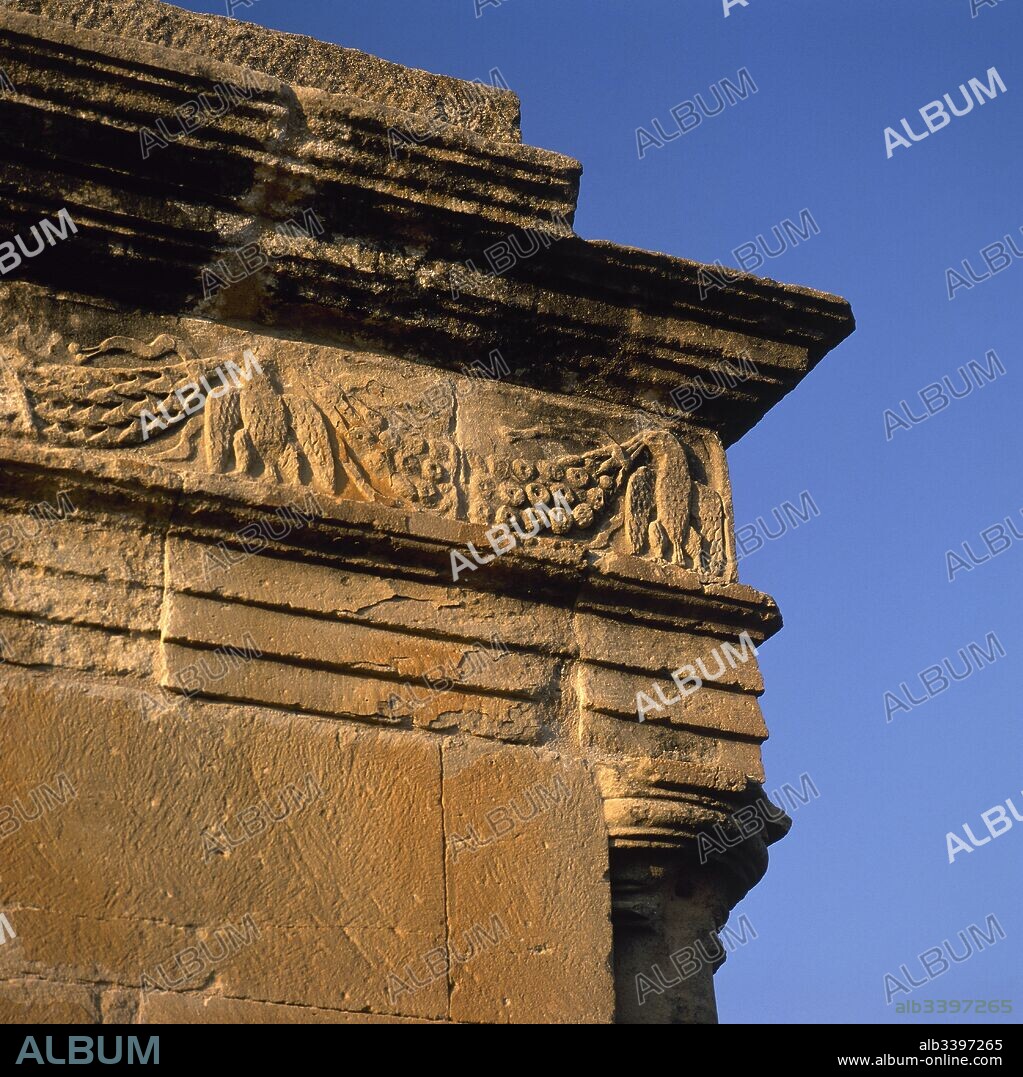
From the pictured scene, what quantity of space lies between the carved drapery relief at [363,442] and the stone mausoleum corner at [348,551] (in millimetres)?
11

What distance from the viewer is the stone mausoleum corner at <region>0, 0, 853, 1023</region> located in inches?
148

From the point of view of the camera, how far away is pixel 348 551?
4.28 m

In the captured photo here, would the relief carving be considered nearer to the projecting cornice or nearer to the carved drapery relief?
the carved drapery relief

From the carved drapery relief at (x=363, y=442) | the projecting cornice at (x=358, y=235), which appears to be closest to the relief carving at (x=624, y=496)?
the carved drapery relief at (x=363, y=442)

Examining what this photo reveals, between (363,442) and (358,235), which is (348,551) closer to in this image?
(363,442)

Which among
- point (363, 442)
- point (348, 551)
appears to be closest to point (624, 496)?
point (363, 442)

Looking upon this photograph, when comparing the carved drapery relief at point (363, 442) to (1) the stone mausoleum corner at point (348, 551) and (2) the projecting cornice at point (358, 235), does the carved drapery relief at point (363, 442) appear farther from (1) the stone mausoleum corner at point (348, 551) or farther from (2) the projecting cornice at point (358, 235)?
(2) the projecting cornice at point (358, 235)

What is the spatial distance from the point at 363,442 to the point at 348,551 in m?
0.38

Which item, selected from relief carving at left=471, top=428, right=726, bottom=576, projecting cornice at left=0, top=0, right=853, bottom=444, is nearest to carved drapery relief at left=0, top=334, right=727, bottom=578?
relief carving at left=471, top=428, right=726, bottom=576

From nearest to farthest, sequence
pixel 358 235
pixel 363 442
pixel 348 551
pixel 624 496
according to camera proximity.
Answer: pixel 348 551, pixel 363 442, pixel 358 235, pixel 624 496

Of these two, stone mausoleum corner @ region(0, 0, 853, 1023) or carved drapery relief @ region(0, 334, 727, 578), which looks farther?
carved drapery relief @ region(0, 334, 727, 578)

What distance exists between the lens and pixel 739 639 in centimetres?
464

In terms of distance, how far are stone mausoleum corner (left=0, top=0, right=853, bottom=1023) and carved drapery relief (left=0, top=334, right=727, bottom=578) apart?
0.01m

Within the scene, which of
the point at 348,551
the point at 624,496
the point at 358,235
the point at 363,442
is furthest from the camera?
the point at 624,496
